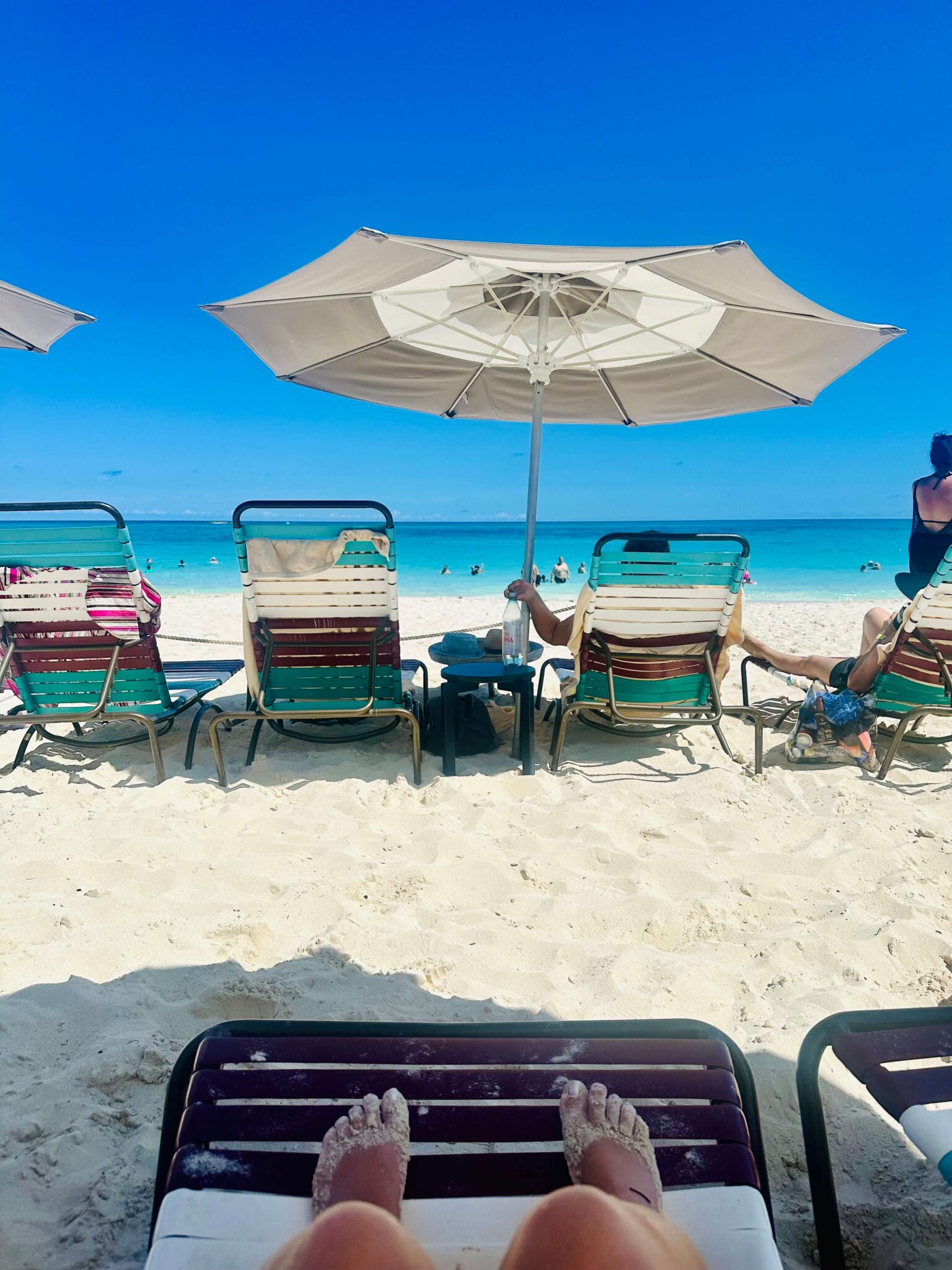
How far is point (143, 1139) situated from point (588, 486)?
85.2 meters

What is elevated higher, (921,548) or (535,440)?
(535,440)

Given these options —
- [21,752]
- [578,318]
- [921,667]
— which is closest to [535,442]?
[578,318]

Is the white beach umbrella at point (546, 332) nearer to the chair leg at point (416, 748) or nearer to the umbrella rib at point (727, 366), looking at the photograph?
the umbrella rib at point (727, 366)

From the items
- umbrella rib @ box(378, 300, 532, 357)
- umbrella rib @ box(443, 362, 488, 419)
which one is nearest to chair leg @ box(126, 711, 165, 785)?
umbrella rib @ box(378, 300, 532, 357)

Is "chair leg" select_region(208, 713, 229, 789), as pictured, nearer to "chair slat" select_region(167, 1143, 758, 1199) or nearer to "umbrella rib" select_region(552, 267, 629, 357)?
"chair slat" select_region(167, 1143, 758, 1199)

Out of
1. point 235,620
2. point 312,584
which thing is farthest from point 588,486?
point 312,584

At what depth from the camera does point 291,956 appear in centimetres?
214

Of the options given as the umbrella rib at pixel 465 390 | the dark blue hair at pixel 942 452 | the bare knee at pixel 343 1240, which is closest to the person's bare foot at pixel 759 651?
the dark blue hair at pixel 942 452

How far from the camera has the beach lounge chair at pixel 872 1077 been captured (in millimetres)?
1148

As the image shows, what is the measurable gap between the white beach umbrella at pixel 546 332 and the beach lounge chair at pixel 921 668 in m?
1.58

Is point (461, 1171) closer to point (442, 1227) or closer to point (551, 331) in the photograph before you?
point (442, 1227)

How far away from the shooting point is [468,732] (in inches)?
159

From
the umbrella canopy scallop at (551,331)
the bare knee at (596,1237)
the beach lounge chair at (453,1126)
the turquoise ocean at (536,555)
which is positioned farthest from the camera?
the turquoise ocean at (536,555)

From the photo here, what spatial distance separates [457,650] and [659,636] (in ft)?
4.34
